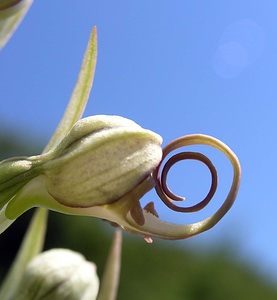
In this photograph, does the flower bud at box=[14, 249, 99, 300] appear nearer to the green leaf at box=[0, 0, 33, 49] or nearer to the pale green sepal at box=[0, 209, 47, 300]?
the pale green sepal at box=[0, 209, 47, 300]

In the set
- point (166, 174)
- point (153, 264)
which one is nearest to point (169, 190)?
point (166, 174)

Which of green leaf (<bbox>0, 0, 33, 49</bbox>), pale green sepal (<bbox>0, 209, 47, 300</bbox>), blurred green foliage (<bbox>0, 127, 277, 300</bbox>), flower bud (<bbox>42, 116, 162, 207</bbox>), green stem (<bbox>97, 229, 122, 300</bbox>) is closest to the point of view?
flower bud (<bbox>42, 116, 162, 207</bbox>)

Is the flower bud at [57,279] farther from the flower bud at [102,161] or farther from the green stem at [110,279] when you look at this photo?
the flower bud at [102,161]

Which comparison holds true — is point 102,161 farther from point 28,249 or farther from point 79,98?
point 28,249

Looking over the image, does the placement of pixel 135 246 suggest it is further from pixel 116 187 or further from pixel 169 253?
pixel 116 187

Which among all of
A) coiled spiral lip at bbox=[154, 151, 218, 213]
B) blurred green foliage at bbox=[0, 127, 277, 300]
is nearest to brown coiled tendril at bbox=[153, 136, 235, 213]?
coiled spiral lip at bbox=[154, 151, 218, 213]

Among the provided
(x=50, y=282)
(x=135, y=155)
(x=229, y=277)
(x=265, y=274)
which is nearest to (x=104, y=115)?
(x=135, y=155)
